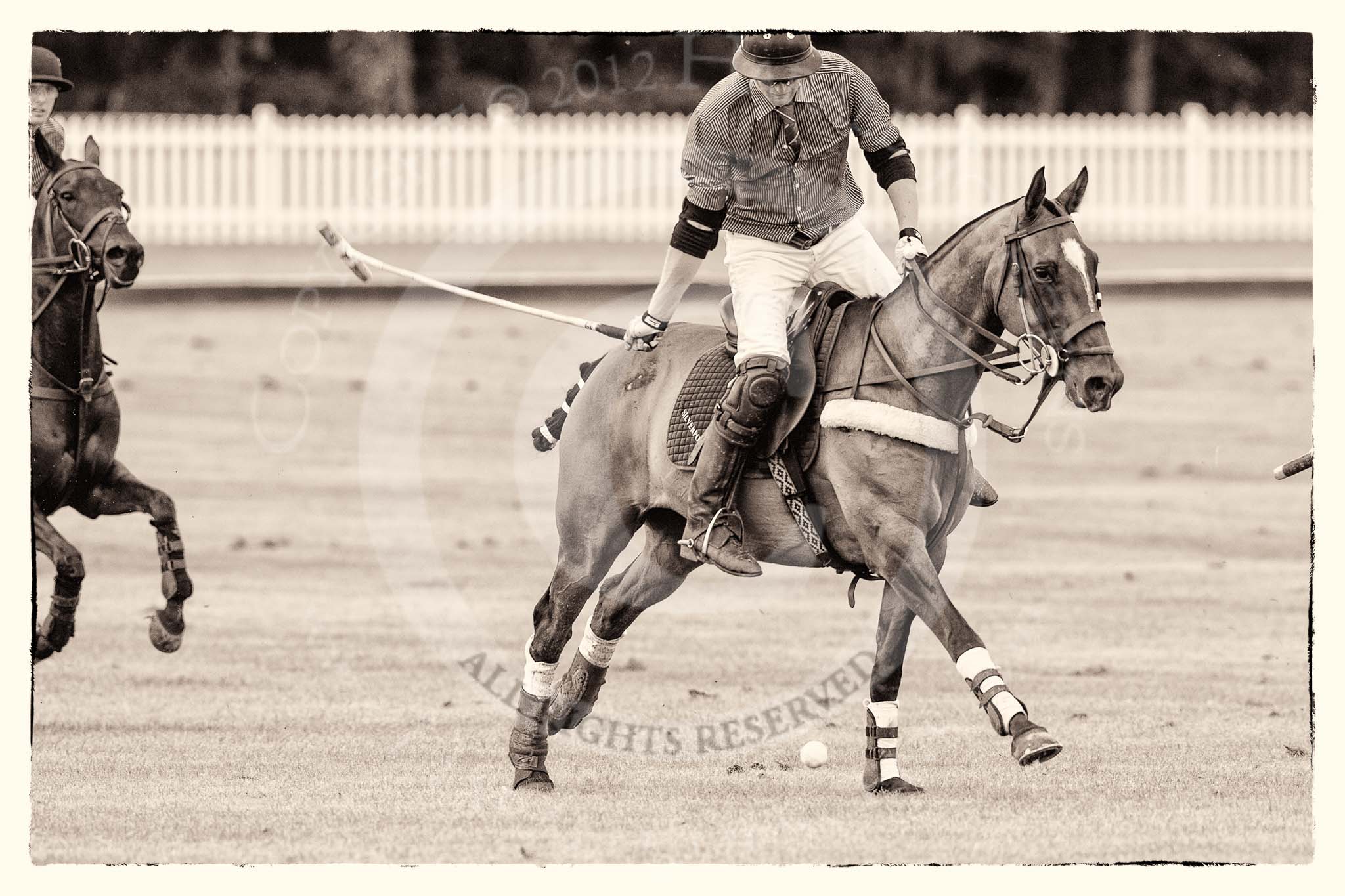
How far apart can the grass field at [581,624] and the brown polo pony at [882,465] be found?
1.72ft

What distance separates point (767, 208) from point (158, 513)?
3.52m

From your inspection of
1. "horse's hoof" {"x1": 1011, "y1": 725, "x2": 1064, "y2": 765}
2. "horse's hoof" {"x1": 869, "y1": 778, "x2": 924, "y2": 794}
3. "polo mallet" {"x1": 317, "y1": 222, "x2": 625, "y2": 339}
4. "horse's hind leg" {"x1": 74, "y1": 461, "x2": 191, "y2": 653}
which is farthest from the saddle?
"horse's hind leg" {"x1": 74, "y1": 461, "x2": 191, "y2": 653}

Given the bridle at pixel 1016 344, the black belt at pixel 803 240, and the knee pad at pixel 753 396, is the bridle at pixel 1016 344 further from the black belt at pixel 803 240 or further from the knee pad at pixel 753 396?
the black belt at pixel 803 240

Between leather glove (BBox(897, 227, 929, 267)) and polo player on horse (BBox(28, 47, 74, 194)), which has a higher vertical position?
polo player on horse (BBox(28, 47, 74, 194))

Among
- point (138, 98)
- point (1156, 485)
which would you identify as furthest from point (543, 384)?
point (138, 98)

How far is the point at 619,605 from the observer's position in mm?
9820

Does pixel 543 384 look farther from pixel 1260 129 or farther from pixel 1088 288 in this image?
pixel 1088 288

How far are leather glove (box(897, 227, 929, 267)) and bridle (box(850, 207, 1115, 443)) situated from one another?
0.05m

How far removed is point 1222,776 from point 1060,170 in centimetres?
1771

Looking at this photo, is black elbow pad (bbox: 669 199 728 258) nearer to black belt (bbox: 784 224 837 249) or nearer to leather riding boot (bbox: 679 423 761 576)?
black belt (bbox: 784 224 837 249)

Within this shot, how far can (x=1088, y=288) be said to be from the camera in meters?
8.20

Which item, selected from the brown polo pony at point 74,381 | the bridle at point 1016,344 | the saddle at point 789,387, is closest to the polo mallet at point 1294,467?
the bridle at point 1016,344

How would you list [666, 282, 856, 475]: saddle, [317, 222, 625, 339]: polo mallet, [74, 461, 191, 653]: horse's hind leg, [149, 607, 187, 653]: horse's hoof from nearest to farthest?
[666, 282, 856, 475]: saddle → [317, 222, 625, 339]: polo mallet → [74, 461, 191, 653]: horse's hind leg → [149, 607, 187, 653]: horse's hoof

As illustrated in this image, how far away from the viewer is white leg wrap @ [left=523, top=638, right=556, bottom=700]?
32.1 ft
